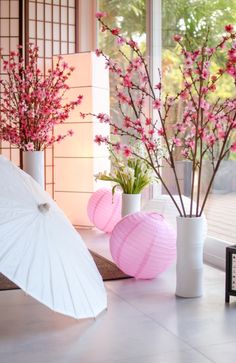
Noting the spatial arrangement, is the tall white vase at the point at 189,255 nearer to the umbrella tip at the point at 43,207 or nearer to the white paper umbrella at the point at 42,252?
the white paper umbrella at the point at 42,252

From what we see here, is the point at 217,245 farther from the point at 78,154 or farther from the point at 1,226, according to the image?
the point at 1,226

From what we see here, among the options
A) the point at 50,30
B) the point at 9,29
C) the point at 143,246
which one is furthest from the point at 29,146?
the point at 50,30

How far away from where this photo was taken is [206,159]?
4500 mm

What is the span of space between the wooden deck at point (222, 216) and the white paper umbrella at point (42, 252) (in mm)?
1681

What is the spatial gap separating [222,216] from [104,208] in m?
1.15

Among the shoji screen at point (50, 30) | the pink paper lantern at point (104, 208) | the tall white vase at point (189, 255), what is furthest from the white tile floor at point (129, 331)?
the shoji screen at point (50, 30)

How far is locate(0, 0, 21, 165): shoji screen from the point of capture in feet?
19.1

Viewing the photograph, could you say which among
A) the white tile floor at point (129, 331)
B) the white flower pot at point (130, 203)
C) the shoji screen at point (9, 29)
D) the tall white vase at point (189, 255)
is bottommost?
the white tile floor at point (129, 331)

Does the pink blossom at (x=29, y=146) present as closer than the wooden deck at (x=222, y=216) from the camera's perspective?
No

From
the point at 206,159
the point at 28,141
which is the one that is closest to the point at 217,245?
the point at 206,159

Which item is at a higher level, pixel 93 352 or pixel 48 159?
pixel 48 159

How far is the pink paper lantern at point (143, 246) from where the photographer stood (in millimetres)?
3592

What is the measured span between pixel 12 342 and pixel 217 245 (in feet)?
6.95

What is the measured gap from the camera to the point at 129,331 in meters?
2.78
